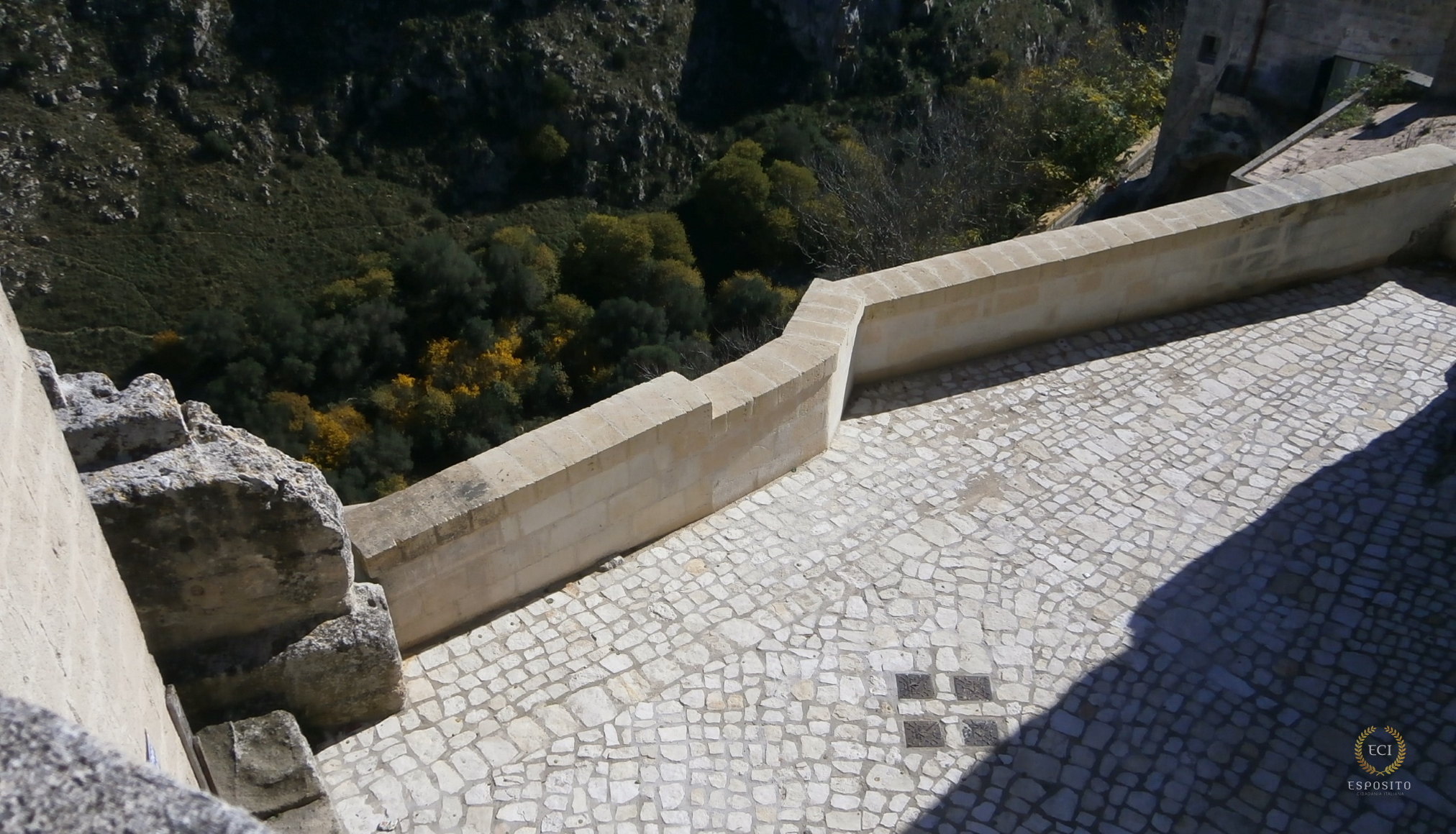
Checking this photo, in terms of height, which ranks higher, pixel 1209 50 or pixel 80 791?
pixel 80 791

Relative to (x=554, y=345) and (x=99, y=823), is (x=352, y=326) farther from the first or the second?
(x=99, y=823)

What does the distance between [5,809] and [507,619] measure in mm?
3848

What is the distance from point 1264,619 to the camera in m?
5.11

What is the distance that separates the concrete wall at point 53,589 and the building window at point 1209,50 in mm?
17201

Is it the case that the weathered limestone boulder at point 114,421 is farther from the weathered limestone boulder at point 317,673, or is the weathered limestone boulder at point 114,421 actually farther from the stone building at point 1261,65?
the stone building at point 1261,65

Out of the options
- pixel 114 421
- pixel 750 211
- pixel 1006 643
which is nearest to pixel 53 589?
pixel 114 421

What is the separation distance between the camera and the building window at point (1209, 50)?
54.4 feet

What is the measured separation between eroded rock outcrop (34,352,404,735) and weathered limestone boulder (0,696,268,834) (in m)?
2.19

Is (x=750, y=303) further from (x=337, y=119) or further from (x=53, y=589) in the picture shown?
(x=53, y=589)

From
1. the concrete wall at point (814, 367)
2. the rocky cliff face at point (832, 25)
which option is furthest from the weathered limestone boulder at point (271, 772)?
the rocky cliff face at point (832, 25)

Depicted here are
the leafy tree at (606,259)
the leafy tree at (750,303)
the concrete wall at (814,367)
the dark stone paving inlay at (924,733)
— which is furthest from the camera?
the leafy tree at (606,259)

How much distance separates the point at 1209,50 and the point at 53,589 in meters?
17.8

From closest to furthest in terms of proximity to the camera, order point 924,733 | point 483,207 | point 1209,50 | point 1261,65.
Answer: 1. point 924,733
2. point 1261,65
3. point 1209,50
4. point 483,207

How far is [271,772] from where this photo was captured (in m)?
3.86
